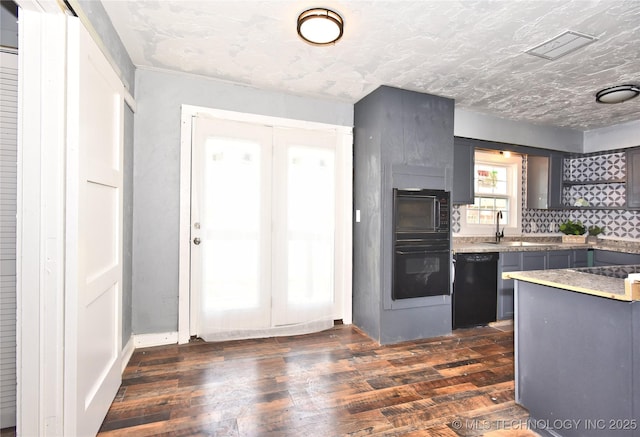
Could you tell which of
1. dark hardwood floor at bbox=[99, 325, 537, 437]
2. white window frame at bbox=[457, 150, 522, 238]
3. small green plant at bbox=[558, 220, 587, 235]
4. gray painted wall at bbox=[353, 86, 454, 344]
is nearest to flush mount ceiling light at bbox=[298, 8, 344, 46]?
gray painted wall at bbox=[353, 86, 454, 344]

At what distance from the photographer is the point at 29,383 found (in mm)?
A: 1339

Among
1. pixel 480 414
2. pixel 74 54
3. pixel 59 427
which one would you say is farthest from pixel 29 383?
pixel 480 414

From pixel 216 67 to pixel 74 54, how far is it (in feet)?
4.68

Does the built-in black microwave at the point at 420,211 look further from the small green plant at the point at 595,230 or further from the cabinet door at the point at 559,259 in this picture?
the small green plant at the point at 595,230

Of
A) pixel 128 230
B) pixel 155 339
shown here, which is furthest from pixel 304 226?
pixel 155 339

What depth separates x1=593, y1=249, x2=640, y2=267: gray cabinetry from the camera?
145 inches

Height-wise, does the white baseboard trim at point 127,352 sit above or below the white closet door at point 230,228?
below

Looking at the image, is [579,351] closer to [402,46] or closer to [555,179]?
[402,46]

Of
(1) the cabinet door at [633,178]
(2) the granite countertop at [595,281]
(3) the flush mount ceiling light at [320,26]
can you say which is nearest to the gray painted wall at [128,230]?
(3) the flush mount ceiling light at [320,26]

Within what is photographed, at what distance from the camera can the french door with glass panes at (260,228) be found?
292 cm

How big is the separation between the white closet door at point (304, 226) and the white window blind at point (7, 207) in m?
1.93

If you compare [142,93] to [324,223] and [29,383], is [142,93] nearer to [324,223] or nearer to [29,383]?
[324,223]

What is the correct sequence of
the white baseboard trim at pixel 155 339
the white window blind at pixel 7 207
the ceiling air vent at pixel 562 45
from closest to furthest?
the white window blind at pixel 7 207
the ceiling air vent at pixel 562 45
the white baseboard trim at pixel 155 339

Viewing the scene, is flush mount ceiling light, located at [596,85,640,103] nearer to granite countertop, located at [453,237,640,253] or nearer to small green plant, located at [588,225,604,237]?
granite countertop, located at [453,237,640,253]
